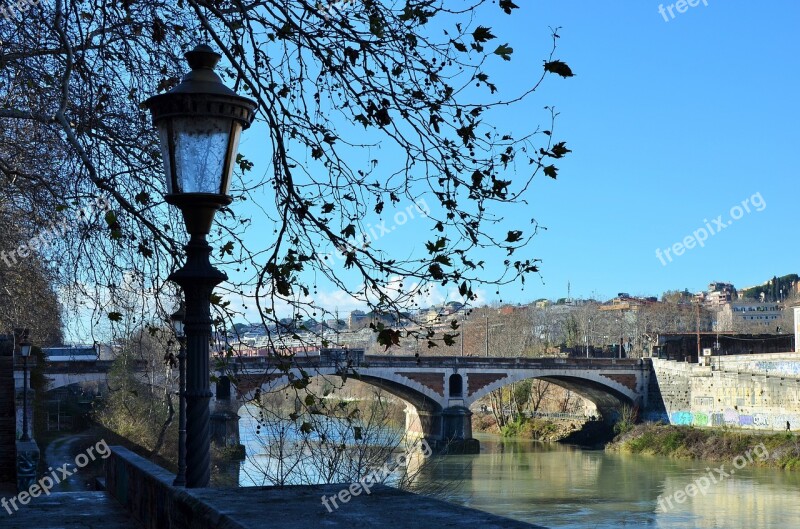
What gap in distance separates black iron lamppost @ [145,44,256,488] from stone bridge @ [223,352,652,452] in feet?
114

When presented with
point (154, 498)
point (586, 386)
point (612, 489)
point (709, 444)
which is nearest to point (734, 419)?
point (709, 444)

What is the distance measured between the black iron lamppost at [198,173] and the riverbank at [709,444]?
2947 cm

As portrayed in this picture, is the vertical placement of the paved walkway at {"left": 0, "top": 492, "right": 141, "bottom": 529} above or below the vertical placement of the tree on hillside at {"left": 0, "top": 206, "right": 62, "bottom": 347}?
below

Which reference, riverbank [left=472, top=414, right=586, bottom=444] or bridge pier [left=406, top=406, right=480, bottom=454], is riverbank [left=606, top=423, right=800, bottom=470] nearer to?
riverbank [left=472, top=414, right=586, bottom=444]

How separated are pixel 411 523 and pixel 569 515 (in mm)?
21234

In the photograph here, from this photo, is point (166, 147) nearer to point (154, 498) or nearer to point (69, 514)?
point (154, 498)

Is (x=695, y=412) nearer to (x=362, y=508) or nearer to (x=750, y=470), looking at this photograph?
(x=750, y=470)

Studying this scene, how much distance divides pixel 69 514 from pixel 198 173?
3.56 meters

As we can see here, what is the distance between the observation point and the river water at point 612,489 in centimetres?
2242

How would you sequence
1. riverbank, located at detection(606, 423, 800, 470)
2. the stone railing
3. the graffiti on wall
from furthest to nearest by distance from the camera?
the graffiti on wall → riverbank, located at detection(606, 423, 800, 470) → the stone railing

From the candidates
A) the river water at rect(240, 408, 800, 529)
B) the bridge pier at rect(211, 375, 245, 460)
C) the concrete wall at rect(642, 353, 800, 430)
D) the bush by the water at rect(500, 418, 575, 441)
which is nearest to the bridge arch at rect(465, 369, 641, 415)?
the concrete wall at rect(642, 353, 800, 430)

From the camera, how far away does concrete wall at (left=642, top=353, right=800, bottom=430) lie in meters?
34.9

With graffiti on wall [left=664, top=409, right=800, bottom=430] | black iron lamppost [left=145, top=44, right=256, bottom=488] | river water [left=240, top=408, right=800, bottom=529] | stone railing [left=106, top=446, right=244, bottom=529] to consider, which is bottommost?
river water [left=240, top=408, right=800, bottom=529]

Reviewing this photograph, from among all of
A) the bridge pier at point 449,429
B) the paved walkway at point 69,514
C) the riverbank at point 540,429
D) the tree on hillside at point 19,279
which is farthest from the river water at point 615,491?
the paved walkway at point 69,514
